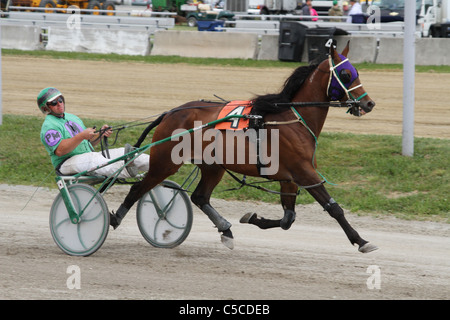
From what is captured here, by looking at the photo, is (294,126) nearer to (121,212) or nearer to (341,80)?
(341,80)

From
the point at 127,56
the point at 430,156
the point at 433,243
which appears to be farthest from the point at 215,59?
the point at 433,243

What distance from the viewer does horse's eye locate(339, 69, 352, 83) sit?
6.28 m

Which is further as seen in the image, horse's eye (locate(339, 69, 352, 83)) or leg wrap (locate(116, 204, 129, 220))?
leg wrap (locate(116, 204, 129, 220))

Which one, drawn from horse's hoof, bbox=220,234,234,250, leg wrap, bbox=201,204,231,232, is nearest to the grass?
leg wrap, bbox=201,204,231,232

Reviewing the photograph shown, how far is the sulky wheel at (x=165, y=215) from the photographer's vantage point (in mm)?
7113

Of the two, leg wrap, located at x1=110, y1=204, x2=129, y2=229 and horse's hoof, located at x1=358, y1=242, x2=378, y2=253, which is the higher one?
horse's hoof, located at x1=358, y1=242, x2=378, y2=253

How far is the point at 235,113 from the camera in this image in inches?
260

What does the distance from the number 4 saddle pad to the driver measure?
0.89 metres

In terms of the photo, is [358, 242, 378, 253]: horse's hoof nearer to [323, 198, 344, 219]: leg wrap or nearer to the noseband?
[323, 198, 344, 219]: leg wrap

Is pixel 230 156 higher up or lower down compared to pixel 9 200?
higher up

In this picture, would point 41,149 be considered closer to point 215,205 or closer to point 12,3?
point 215,205

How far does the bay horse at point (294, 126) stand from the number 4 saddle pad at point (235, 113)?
68 mm

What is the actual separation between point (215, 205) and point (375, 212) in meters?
1.97

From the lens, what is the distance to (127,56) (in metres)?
22.7
